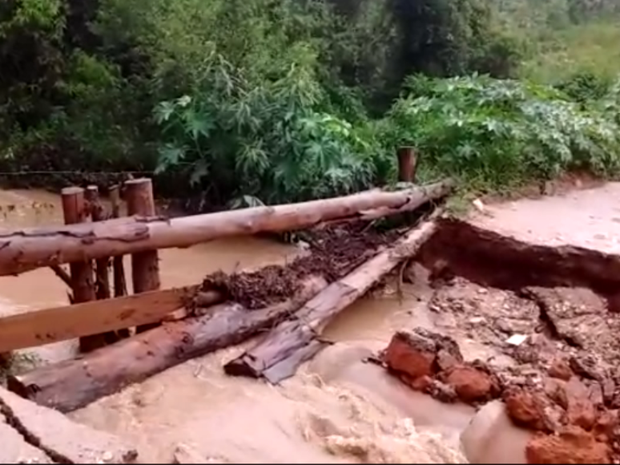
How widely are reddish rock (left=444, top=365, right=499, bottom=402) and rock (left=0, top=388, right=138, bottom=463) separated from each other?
2.13 meters

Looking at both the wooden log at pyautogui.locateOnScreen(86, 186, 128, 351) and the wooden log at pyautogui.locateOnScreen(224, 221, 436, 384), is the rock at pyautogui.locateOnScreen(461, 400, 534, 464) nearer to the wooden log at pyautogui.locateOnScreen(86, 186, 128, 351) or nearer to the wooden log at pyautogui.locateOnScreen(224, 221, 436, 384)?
the wooden log at pyautogui.locateOnScreen(224, 221, 436, 384)

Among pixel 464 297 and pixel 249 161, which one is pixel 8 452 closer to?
pixel 464 297

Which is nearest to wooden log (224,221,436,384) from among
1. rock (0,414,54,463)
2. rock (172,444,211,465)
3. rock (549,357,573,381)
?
rock (549,357,573,381)

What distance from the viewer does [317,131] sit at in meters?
7.86

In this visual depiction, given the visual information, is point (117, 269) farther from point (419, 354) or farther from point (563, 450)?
point (563, 450)

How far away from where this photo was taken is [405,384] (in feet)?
14.5

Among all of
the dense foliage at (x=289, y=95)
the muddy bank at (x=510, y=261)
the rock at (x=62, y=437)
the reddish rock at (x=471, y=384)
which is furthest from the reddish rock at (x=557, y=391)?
the dense foliage at (x=289, y=95)

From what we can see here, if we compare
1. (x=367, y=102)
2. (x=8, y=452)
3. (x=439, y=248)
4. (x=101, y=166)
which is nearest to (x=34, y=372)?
(x=8, y=452)

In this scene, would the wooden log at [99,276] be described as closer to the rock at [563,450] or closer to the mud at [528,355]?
the mud at [528,355]

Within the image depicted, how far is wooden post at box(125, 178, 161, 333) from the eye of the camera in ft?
15.5

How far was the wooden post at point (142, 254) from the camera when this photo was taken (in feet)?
15.5

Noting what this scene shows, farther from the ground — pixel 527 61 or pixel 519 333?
pixel 527 61

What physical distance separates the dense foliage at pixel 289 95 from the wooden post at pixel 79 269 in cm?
318

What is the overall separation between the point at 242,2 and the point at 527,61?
14.1 ft
